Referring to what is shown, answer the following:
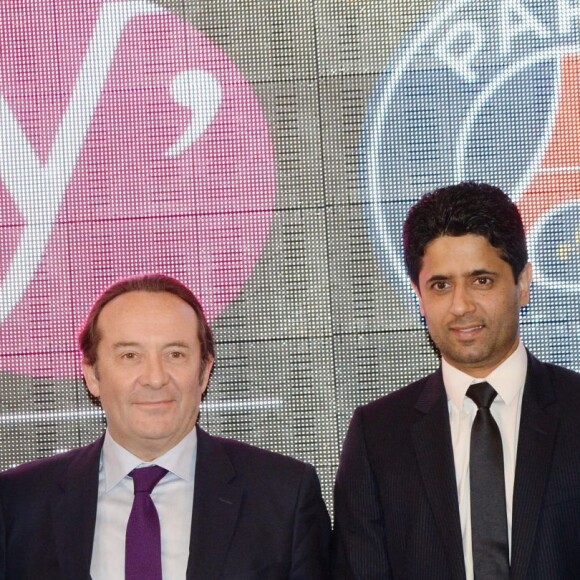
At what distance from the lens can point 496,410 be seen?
10.2 ft

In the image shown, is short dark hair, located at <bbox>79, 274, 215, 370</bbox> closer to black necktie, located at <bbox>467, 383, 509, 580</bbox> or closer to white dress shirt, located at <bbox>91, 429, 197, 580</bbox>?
white dress shirt, located at <bbox>91, 429, 197, 580</bbox>

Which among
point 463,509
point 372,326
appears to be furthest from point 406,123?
point 463,509

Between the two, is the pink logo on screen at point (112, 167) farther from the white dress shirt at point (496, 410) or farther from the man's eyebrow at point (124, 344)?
the white dress shirt at point (496, 410)

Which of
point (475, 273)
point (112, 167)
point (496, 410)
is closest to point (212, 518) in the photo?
point (496, 410)

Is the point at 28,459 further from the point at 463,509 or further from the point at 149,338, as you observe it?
the point at 463,509

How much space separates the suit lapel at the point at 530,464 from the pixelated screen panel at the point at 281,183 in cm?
96

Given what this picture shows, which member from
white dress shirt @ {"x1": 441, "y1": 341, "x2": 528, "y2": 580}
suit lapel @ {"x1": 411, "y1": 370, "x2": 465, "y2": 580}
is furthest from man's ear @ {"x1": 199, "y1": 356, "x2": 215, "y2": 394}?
white dress shirt @ {"x1": 441, "y1": 341, "x2": 528, "y2": 580}

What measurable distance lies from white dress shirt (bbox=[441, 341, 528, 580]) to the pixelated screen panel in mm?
887

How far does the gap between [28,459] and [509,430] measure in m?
2.06

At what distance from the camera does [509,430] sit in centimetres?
307

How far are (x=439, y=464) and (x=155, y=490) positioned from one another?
2.95ft

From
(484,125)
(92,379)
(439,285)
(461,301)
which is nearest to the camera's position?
(461,301)

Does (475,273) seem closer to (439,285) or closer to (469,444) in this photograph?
(439,285)

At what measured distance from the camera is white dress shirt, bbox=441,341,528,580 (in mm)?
3047
